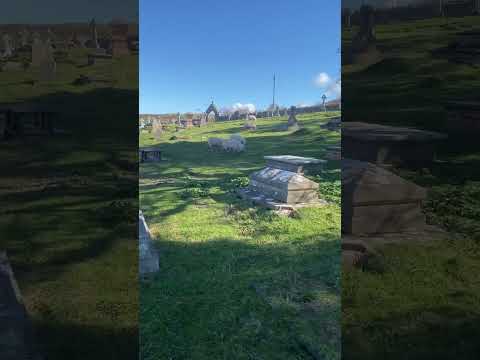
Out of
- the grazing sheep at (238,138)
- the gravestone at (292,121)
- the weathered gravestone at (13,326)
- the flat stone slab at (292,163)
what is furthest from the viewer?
the gravestone at (292,121)

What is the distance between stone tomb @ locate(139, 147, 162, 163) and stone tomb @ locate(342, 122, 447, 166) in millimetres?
6908

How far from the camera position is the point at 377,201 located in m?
2.51

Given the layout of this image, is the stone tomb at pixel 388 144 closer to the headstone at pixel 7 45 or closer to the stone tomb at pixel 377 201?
the stone tomb at pixel 377 201

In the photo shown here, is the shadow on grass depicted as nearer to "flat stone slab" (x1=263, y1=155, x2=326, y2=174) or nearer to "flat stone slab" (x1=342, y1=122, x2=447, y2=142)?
"flat stone slab" (x1=342, y1=122, x2=447, y2=142)

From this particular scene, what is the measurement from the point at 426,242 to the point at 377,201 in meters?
0.42

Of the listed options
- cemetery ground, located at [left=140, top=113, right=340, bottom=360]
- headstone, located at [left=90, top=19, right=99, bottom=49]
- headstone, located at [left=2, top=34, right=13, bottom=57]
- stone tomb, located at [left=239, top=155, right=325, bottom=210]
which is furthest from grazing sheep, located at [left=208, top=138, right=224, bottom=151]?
headstone, located at [left=2, top=34, right=13, bottom=57]

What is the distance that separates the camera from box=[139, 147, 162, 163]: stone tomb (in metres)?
8.81

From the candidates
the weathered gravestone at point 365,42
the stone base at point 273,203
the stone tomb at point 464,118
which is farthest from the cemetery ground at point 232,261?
the weathered gravestone at point 365,42

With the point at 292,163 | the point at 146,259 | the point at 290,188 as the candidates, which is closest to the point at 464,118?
the point at 146,259

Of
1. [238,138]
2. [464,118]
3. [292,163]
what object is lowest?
[292,163]

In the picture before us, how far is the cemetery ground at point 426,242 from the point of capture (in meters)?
2.43

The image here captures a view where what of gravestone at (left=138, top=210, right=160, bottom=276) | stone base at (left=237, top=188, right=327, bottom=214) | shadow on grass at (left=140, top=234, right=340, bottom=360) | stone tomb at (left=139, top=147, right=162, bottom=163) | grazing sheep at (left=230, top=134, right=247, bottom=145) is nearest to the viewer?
shadow on grass at (left=140, top=234, right=340, bottom=360)

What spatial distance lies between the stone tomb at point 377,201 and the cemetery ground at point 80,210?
1.38m

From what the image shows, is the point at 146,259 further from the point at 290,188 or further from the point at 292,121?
the point at 292,121
